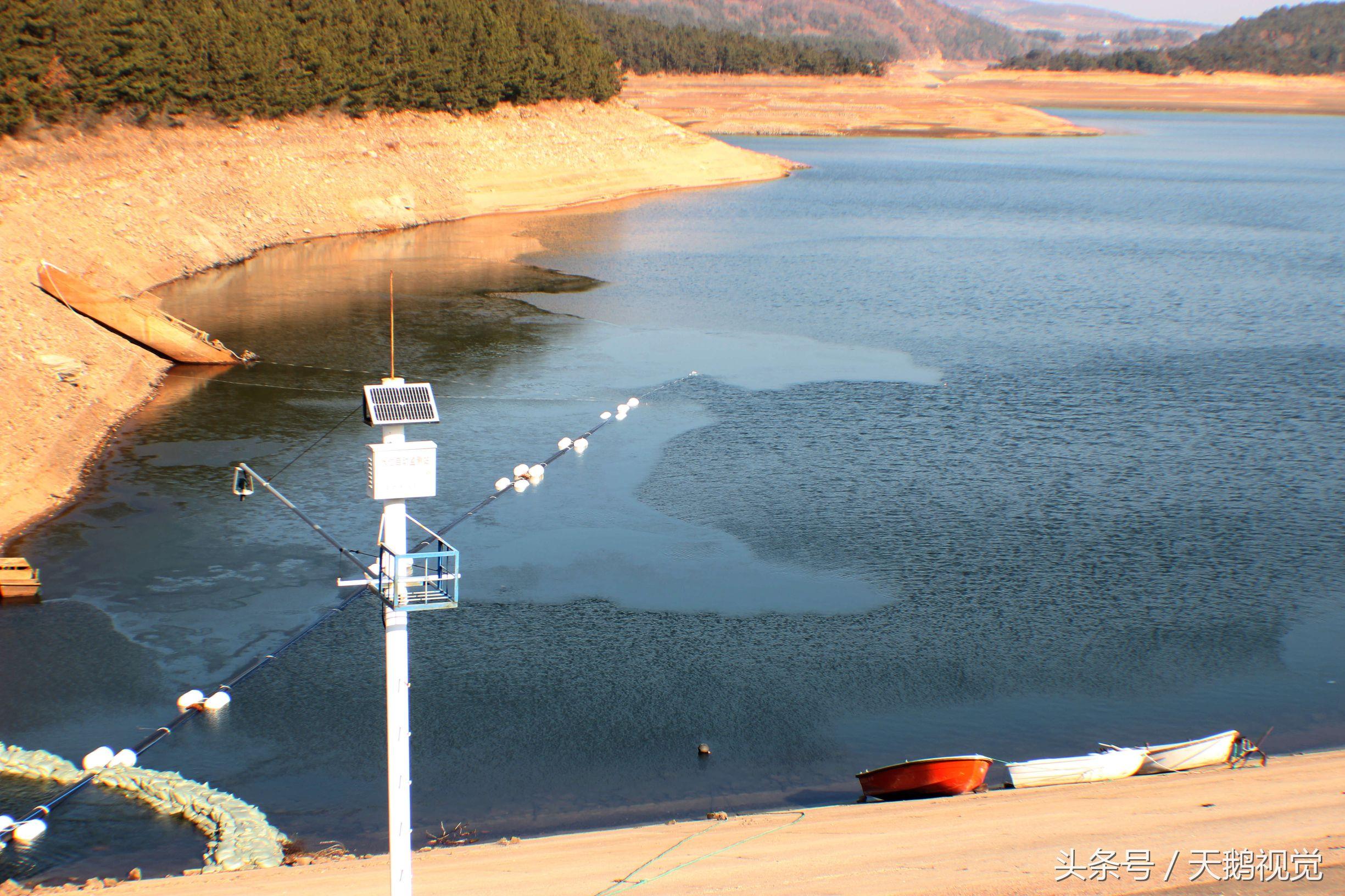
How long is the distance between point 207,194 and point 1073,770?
216 ft

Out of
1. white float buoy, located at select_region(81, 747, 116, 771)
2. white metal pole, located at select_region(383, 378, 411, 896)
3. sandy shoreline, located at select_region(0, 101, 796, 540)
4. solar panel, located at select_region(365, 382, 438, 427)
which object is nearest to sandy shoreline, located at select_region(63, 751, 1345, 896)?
white metal pole, located at select_region(383, 378, 411, 896)

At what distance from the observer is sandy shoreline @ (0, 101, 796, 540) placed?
3797cm

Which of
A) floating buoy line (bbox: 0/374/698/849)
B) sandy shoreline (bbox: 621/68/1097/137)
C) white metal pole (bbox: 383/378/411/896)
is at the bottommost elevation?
floating buoy line (bbox: 0/374/698/849)

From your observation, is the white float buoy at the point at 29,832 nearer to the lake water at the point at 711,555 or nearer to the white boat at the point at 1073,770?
the lake water at the point at 711,555

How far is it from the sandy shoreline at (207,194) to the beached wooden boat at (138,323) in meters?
0.61

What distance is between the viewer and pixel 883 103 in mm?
189375

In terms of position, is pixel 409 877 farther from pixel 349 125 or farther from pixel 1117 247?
pixel 349 125

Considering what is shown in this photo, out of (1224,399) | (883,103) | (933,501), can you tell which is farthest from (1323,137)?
(933,501)

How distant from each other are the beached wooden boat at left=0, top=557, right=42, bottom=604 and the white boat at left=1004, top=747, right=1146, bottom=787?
19.8 metres

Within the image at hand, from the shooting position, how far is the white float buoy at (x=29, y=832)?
17703 mm


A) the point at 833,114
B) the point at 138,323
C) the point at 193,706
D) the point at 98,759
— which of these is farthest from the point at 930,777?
the point at 833,114

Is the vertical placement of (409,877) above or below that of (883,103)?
below

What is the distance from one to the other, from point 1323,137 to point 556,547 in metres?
173

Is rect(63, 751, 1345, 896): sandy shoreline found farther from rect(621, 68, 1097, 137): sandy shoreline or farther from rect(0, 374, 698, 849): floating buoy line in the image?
rect(621, 68, 1097, 137): sandy shoreline
